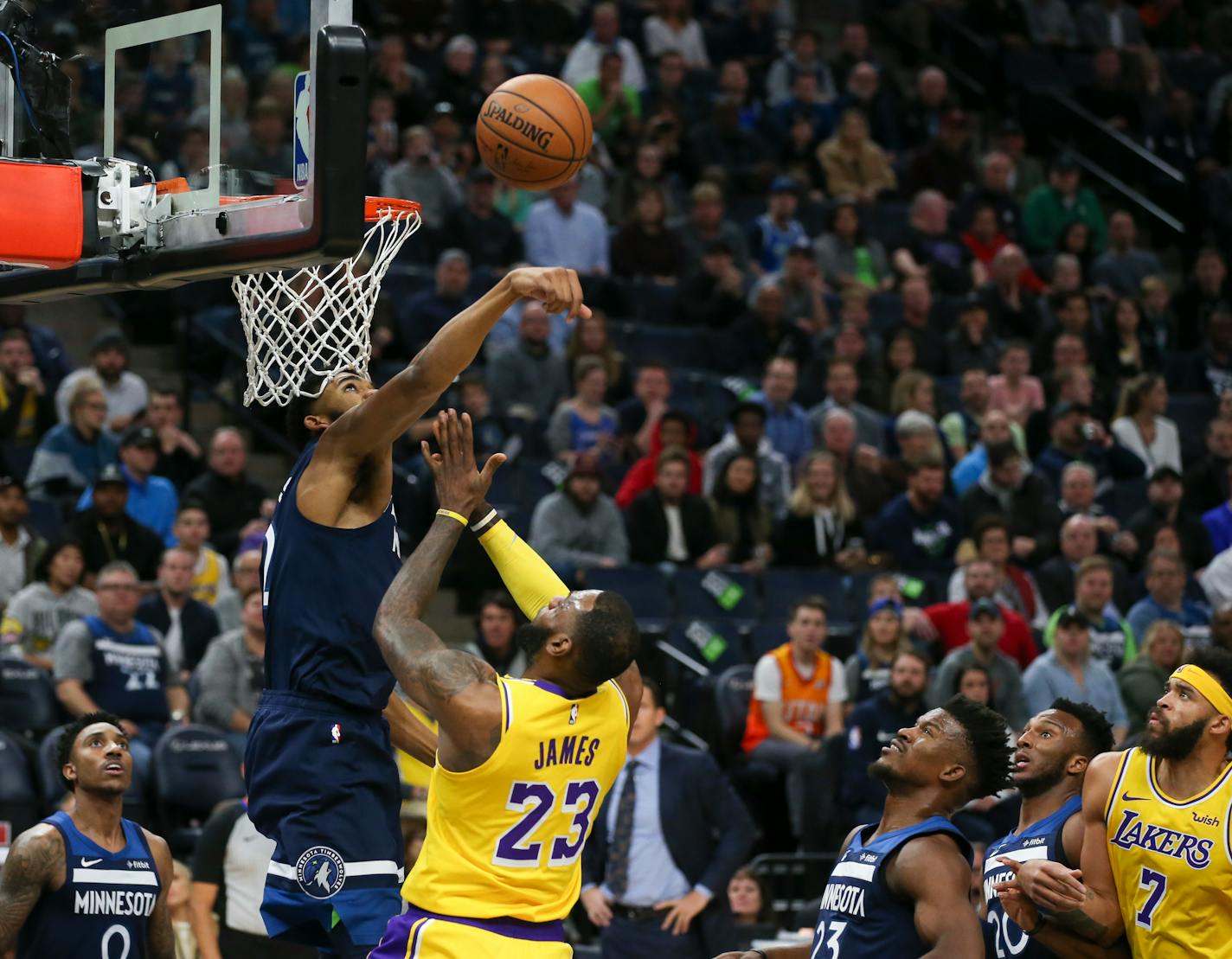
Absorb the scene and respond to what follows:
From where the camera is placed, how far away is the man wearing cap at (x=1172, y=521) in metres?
13.2

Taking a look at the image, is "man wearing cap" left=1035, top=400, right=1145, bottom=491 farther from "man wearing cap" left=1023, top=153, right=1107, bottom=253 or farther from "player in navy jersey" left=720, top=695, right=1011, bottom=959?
"player in navy jersey" left=720, top=695, right=1011, bottom=959

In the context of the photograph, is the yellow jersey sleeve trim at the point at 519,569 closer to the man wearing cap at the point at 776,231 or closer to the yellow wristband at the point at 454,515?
the yellow wristband at the point at 454,515

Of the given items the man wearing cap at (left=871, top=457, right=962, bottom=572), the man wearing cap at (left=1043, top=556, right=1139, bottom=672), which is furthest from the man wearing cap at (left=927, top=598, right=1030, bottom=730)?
the man wearing cap at (left=871, top=457, right=962, bottom=572)

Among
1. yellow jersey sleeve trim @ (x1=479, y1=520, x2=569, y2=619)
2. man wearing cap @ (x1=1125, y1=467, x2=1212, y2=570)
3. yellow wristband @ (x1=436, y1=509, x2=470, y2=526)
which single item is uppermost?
yellow wristband @ (x1=436, y1=509, x2=470, y2=526)

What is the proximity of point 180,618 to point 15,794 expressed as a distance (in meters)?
1.64

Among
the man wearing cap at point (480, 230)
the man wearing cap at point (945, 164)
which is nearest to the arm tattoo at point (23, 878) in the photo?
the man wearing cap at point (480, 230)

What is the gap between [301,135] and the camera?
514 centimetres

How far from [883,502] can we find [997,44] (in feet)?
26.4

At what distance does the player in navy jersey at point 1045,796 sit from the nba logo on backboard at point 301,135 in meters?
2.92

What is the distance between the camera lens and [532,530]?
1169 centimetres

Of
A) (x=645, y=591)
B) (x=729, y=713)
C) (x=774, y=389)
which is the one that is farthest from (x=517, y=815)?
(x=774, y=389)

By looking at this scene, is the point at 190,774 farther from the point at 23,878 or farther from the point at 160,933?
the point at 23,878

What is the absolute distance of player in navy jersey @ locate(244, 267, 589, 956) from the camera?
5.38 metres

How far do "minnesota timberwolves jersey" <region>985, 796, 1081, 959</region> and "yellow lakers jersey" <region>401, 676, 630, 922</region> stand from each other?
1.70 m
